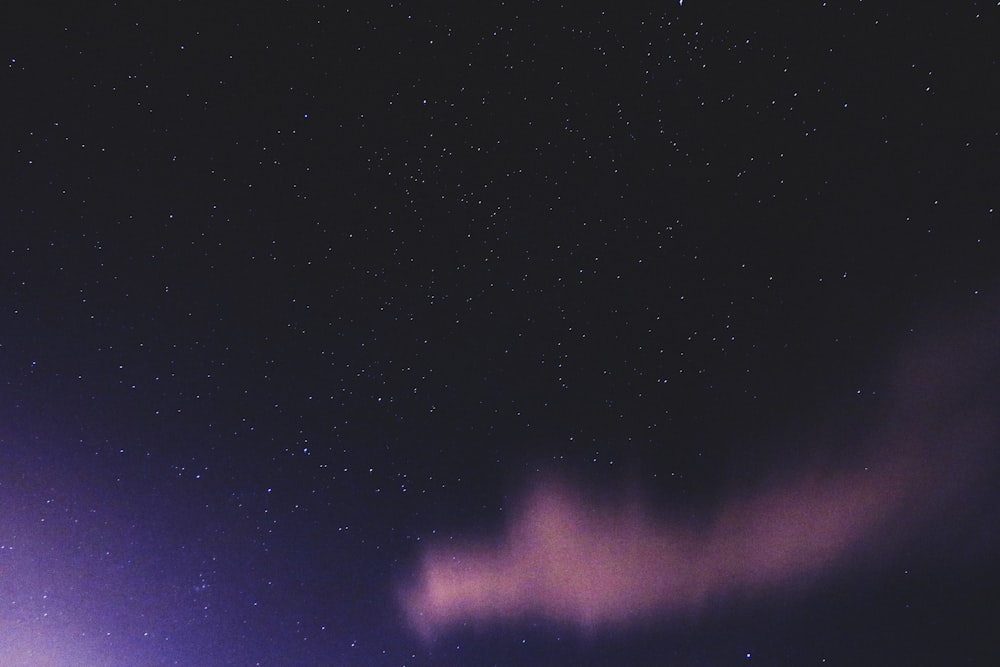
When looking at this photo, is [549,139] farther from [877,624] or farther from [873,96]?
[877,624]

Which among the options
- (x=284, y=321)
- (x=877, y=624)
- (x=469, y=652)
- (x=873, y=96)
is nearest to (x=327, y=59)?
(x=284, y=321)

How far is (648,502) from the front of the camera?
1.14m

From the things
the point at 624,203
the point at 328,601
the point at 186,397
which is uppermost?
the point at 624,203

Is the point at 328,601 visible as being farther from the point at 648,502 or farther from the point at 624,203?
the point at 624,203

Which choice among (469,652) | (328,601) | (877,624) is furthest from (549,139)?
(877,624)

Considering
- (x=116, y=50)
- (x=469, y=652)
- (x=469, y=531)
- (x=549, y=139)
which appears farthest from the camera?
(x=469, y=652)

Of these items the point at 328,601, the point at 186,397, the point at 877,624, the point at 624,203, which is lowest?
the point at 877,624

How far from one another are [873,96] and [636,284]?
17.1 inches

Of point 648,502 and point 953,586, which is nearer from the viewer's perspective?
point 648,502

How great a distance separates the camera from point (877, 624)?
141 centimetres

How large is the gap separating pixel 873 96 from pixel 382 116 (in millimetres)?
719

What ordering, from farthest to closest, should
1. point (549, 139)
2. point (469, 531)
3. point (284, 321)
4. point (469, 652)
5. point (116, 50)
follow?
point (469, 652), point (469, 531), point (284, 321), point (549, 139), point (116, 50)

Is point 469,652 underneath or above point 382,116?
underneath

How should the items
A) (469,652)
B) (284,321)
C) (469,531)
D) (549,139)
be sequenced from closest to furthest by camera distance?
(549,139)
(284,321)
(469,531)
(469,652)
